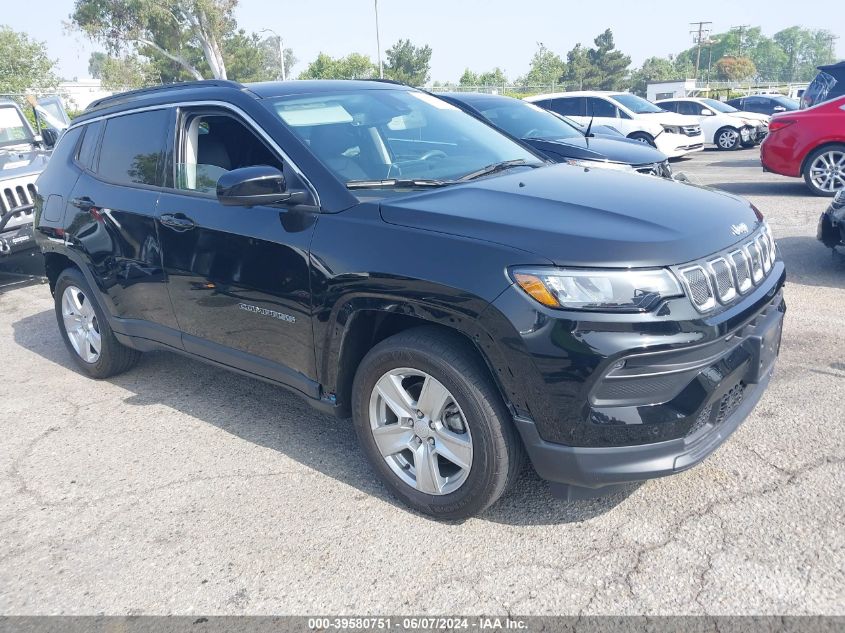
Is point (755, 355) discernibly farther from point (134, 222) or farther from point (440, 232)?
point (134, 222)

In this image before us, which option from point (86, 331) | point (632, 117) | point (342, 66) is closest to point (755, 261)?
point (86, 331)

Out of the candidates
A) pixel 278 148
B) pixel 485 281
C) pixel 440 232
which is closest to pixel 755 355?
pixel 485 281

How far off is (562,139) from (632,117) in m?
8.04

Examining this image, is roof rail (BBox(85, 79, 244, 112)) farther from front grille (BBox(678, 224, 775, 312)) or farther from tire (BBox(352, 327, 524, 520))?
front grille (BBox(678, 224, 775, 312))

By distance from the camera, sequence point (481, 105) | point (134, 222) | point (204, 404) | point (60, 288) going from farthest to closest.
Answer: point (481, 105) < point (60, 288) < point (204, 404) < point (134, 222)

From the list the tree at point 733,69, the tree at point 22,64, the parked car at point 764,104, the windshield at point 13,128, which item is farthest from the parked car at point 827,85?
the tree at point 733,69

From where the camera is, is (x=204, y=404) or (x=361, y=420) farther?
(x=204, y=404)

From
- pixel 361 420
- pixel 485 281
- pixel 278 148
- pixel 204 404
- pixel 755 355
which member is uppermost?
pixel 278 148

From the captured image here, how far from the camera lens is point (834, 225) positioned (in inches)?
246

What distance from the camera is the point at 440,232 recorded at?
9.45 ft

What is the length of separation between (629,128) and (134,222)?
1359cm

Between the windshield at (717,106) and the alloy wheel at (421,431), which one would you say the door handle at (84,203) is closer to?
the alloy wheel at (421,431)

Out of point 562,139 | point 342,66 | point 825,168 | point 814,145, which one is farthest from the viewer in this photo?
point 342,66

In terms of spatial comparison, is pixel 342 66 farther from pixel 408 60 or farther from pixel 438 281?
pixel 438 281
